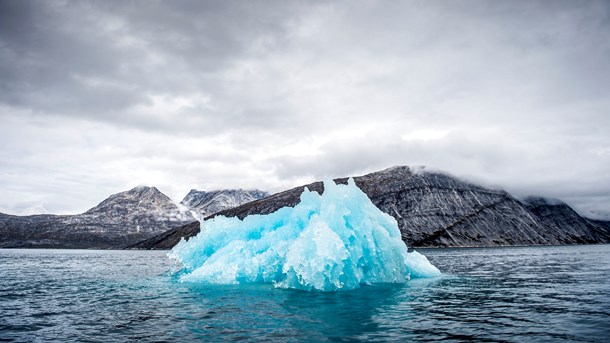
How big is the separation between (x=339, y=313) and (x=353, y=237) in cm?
989

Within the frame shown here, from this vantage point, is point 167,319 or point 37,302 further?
point 37,302

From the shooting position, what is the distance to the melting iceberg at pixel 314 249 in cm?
2520

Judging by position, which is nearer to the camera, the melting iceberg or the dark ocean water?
the dark ocean water

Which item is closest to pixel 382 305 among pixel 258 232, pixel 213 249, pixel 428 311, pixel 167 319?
pixel 428 311

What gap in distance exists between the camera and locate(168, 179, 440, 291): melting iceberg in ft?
82.7

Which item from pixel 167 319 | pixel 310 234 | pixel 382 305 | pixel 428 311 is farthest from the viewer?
pixel 310 234

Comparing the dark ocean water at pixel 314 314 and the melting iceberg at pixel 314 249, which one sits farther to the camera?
the melting iceberg at pixel 314 249

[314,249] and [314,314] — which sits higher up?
[314,249]

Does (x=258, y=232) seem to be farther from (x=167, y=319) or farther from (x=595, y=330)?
(x=595, y=330)

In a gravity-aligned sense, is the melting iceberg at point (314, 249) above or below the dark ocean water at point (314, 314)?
above

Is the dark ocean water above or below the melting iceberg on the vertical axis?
below

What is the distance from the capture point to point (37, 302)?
2308cm

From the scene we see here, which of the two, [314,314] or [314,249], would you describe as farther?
[314,249]

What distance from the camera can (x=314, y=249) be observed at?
24969mm
